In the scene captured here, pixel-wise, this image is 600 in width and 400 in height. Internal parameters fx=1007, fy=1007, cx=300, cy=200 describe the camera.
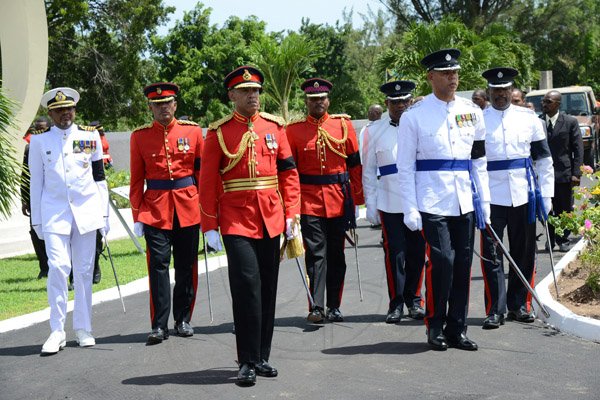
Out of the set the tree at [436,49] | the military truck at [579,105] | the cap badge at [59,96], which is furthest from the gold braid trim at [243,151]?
the military truck at [579,105]

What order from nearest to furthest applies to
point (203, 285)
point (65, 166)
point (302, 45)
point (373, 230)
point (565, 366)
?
1. point (565, 366)
2. point (65, 166)
3. point (203, 285)
4. point (373, 230)
5. point (302, 45)

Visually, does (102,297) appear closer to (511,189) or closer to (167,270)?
(167,270)

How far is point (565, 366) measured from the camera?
710 cm

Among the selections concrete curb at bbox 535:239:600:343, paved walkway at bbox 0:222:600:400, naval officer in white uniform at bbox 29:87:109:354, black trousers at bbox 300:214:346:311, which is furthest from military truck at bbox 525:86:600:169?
naval officer in white uniform at bbox 29:87:109:354

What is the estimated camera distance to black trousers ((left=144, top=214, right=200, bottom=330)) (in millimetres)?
8656

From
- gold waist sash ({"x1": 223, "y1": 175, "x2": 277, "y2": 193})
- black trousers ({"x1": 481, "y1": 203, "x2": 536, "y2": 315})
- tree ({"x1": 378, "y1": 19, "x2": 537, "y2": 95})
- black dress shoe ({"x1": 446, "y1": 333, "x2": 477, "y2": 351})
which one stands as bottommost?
black dress shoe ({"x1": 446, "y1": 333, "x2": 477, "y2": 351})

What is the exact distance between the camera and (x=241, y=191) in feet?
23.8

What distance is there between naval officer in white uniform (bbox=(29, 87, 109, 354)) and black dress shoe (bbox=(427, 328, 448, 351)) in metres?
2.92

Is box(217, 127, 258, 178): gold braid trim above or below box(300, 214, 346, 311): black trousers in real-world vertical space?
above

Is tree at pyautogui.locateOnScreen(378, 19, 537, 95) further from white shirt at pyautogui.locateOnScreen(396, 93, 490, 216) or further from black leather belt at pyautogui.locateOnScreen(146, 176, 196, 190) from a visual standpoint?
white shirt at pyautogui.locateOnScreen(396, 93, 490, 216)

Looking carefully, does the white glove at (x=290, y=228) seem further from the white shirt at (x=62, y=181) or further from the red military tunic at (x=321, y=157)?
the white shirt at (x=62, y=181)

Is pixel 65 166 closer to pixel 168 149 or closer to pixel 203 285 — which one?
pixel 168 149

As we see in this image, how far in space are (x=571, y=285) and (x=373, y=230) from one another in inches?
306

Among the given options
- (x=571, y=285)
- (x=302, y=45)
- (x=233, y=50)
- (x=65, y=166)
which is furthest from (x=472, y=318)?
(x=233, y=50)
